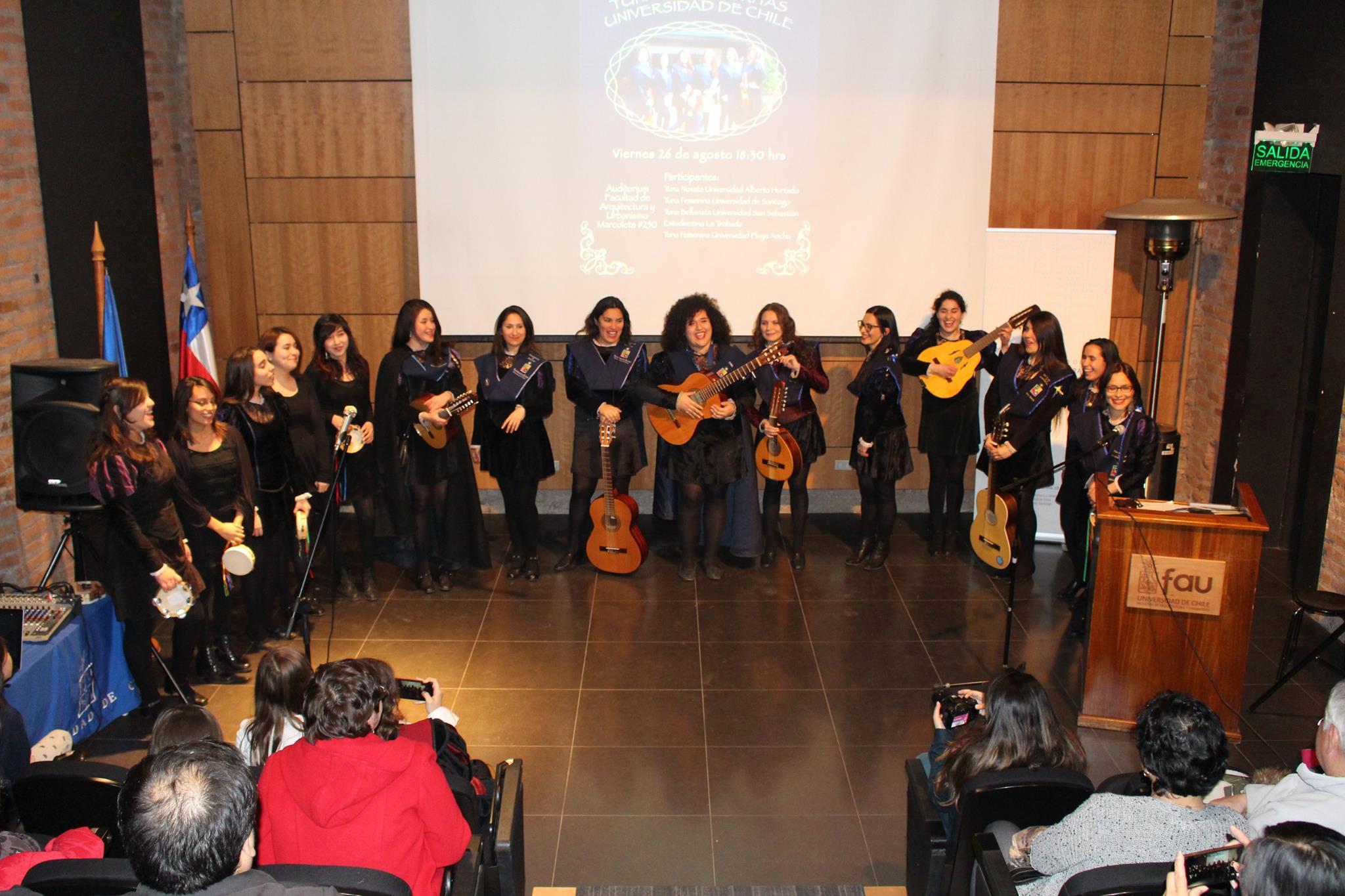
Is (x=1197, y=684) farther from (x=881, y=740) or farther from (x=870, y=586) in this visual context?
Answer: (x=870, y=586)

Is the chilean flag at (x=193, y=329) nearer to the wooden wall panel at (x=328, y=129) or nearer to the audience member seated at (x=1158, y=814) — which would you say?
the wooden wall panel at (x=328, y=129)

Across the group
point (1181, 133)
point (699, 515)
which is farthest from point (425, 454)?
point (1181, 133)

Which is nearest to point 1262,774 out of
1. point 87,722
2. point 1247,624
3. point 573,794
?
point 1247,624

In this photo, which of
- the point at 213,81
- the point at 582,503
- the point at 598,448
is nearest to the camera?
the point at 598,448

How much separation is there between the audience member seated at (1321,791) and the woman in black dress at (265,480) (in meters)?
3.93

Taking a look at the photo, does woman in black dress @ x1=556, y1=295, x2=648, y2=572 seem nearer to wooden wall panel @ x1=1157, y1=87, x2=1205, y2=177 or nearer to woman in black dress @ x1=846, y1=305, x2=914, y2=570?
woman in black dress @ x1=846, y1=305, x2=914, y2=570

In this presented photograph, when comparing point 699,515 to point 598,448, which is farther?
point 699,515

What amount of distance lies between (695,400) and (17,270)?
3350mm

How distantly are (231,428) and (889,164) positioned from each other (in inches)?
164

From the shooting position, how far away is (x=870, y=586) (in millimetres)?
6324

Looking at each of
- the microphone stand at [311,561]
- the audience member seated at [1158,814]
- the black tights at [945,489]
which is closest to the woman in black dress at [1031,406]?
the black tights at [945,489]

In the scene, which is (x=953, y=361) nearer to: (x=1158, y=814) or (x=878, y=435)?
(x=878, y=435)

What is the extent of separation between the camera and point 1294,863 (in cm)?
206

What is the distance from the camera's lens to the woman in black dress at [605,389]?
6.22 metres
